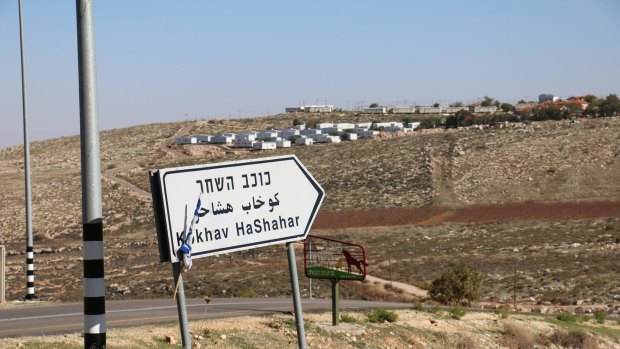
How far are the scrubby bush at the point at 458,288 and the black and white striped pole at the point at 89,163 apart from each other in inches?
702

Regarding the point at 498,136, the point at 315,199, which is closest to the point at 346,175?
the point at 498,136

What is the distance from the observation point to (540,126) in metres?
88.6

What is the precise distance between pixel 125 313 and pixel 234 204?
9.88m

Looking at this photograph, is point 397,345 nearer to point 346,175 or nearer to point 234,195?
point 234,195

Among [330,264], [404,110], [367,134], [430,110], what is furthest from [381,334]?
[404,110]

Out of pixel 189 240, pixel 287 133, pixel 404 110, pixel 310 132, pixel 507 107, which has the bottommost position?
pixel 287 133

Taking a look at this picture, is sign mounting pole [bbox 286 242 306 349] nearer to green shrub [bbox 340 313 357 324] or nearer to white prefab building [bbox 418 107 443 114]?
green shrub [bbox 340 313 357 324]

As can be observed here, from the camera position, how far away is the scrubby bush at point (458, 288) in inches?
998

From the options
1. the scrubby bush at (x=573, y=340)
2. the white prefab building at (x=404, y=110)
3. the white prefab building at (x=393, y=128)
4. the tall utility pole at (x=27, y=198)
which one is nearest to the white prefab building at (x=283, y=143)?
the white prefab building at (x=393, y=128)

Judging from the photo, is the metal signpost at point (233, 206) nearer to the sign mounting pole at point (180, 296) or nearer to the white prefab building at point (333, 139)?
the sign mounting pole at point (180, 296)

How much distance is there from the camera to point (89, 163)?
8547 millimetres

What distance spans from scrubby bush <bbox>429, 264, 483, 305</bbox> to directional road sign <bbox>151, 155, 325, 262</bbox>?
50.5ft

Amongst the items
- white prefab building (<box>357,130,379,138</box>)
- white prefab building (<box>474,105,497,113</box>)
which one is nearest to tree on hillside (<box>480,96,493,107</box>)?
white prefab building (<box>474,105,497,113</box>)

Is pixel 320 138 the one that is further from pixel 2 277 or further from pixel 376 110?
pixel 2 277
